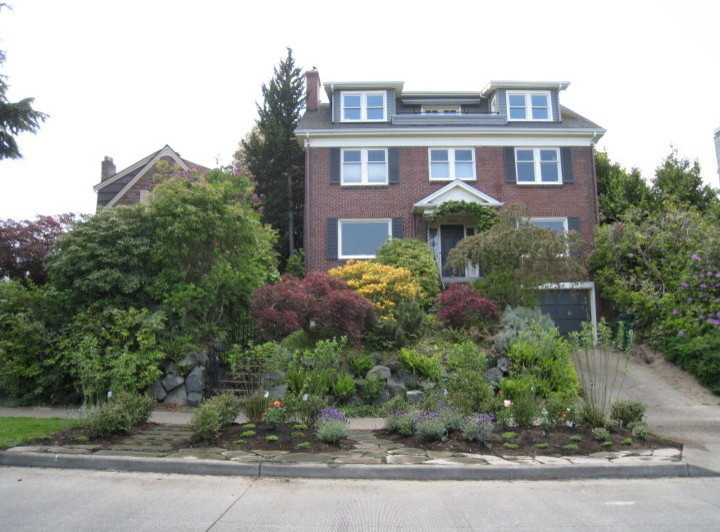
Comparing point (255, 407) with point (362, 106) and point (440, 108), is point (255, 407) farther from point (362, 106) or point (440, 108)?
point (440, 108)

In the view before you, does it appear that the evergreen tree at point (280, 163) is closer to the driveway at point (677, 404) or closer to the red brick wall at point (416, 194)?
the red brick wall at point (416, 194)

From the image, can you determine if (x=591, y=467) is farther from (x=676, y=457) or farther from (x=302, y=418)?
(x=302, y=418)

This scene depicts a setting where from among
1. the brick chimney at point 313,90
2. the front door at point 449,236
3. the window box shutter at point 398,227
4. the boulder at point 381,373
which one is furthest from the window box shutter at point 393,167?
the boulder at point 381,373

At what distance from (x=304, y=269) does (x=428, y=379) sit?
34.1 ft

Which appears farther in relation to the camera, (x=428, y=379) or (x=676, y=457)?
(x=428, y=379)

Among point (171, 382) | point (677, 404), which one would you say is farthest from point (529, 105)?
point (171, 382)

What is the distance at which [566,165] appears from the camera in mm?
21438

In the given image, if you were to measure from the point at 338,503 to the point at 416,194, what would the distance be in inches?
657

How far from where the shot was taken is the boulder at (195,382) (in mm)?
11789

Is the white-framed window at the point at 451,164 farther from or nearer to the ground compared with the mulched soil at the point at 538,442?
farther from the ground

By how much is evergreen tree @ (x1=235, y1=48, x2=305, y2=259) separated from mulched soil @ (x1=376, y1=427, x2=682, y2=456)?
757 inches

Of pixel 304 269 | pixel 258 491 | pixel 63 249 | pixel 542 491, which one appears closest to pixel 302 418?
pixel 258 491

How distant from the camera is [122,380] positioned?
10.7 m

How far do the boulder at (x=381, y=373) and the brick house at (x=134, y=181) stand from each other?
1528 centimetres
